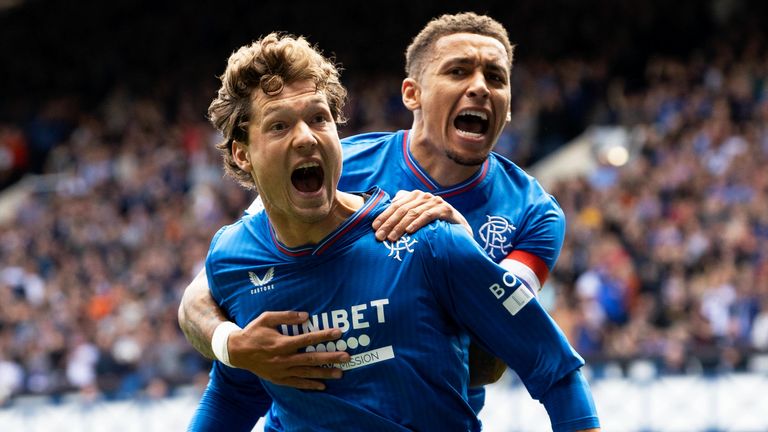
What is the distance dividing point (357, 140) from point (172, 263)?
11.7 metres

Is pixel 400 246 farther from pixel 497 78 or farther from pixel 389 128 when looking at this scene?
pixel 389 128

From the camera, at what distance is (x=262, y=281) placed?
368 centimetres

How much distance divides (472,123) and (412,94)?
1.25 ft

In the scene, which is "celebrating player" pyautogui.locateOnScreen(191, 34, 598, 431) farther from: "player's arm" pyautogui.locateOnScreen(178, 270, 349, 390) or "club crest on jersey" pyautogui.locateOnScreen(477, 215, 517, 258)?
"club crest on jersey" pyautogui.locateOnScreen(477, 215, 517, 258)

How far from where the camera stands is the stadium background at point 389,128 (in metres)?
12.3

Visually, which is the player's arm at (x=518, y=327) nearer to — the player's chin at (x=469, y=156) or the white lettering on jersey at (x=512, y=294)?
the white lettering on jersey at (x=512, y=294)

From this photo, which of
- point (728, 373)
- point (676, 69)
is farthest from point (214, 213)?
point (728, 373)

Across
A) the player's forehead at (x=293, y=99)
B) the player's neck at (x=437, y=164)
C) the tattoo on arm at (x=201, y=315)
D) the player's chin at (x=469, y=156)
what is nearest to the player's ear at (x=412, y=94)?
the player's neck at (x=437, y=164)

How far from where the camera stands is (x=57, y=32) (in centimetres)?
2562

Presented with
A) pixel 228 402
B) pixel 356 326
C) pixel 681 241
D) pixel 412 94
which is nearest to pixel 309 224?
pixel 356 326

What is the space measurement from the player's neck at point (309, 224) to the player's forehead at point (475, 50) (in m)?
1.23

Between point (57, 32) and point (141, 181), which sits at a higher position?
point (57, 32)

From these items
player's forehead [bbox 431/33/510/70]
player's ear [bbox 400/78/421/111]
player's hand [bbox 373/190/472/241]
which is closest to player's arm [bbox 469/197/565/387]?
player's forehead [bbox 431/33/510/70]

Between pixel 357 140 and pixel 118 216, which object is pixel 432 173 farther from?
pixel 118 216
